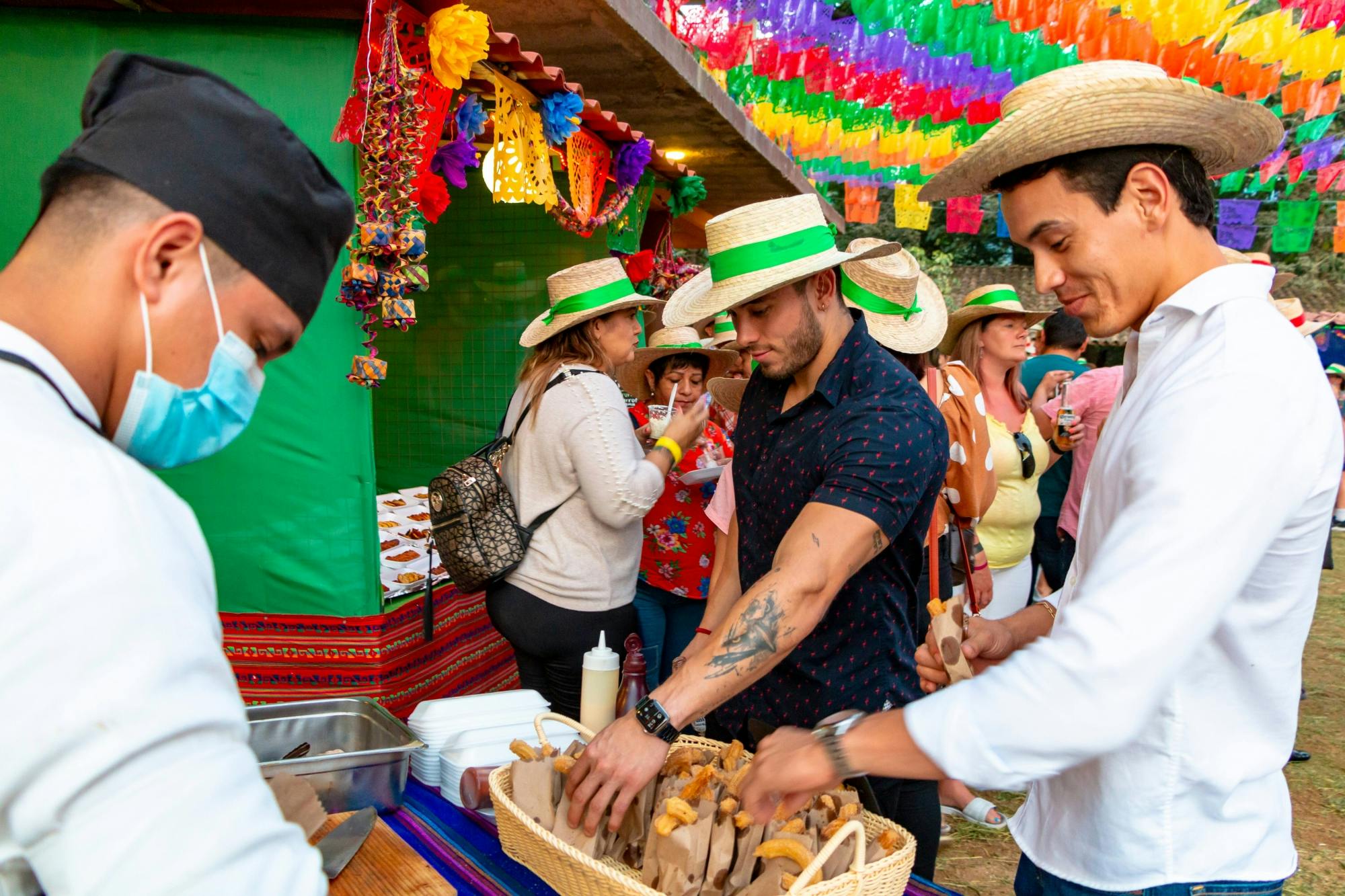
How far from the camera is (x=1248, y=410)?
104cm

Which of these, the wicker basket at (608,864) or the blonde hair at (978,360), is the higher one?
the blonde hair at (978,360)

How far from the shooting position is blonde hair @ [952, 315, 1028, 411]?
438 cm

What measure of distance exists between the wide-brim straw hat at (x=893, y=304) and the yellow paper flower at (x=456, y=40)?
147 cm

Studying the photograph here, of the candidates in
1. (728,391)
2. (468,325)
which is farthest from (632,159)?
(468,325)

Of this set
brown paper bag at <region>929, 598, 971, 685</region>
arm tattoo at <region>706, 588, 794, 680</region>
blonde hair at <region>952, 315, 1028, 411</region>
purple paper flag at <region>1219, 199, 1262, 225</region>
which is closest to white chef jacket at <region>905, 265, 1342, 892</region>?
brown paper bag at <region>929, 598, 971, 685</region>

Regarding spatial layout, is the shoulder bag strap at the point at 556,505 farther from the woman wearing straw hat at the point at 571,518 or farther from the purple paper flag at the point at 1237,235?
the purple paper flag at the point at 1237,235

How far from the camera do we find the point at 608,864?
1.50m

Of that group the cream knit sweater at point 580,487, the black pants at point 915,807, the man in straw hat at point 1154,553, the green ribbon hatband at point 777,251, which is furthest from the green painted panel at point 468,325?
the man in straw hat at point 1154,553

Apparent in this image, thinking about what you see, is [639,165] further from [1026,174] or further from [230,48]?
[1026,174]

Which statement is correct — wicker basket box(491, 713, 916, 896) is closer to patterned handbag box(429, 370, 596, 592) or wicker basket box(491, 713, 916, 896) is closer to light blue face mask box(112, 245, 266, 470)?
light blue face mask box(112, 245, 266, 470)

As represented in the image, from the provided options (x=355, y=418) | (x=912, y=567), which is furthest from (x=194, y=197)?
(x=355, y=418)

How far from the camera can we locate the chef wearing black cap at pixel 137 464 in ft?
2.00

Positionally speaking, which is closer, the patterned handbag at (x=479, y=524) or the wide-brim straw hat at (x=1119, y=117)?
the wide-brim straw hat at (x=1119, y=117)

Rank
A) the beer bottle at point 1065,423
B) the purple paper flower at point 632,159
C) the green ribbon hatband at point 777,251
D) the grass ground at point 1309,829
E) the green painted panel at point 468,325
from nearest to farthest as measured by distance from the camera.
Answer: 1. the green ribbon hatband at point 777,251
2. the grass ground at point 1309,829
3. the beer bottle at point 1065,423
4. the purple paper flower at point 632,159
5. the green painted panel at point 468,325
